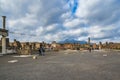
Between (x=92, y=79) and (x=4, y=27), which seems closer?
(x=92, y=79)

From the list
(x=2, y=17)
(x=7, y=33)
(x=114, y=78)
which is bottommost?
(x=114, y=78)

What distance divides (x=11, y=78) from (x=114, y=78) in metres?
5.58

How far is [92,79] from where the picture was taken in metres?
9.66

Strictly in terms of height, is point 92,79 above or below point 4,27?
below

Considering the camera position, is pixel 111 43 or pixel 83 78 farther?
pixel 111 43

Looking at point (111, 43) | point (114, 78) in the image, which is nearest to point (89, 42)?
point (111, 43)

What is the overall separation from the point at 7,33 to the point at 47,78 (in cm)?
2680

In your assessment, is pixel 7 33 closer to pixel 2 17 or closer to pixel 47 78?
pixel 2 17

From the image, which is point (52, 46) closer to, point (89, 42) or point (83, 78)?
point (89, 42)

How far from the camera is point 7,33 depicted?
34906 millimetres

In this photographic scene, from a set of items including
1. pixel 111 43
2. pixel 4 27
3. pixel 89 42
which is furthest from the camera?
pixel 111 43

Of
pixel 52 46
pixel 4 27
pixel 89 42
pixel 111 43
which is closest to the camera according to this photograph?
pixel 4 27

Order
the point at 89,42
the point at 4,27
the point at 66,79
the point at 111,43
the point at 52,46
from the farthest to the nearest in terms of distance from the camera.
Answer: the point at 111,43 → the point at 89,42 → the point at 52,46 → the point at 4,27 → the point at 66,79

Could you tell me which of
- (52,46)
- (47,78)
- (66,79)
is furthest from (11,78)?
(52,46)
